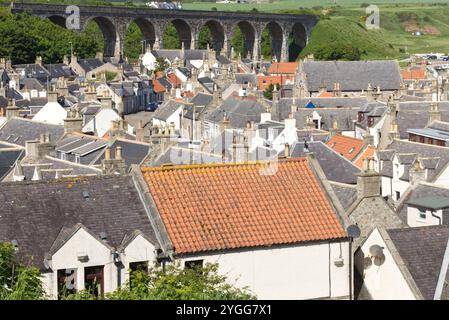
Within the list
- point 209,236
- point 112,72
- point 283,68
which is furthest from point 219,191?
point 283,68

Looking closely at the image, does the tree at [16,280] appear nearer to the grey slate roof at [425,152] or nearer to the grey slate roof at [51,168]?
the grey slate roof at [51,168]

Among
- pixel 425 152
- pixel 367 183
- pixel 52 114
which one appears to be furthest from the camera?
pixel 52 114

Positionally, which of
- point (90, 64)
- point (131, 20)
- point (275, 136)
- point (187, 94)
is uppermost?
point (131, 20)

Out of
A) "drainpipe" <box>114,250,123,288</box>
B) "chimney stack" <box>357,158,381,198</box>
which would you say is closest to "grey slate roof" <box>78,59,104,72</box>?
"chimney stack" <box>357,158,381,198</box>

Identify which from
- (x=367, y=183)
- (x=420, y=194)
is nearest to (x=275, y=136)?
(x=420, y=194)

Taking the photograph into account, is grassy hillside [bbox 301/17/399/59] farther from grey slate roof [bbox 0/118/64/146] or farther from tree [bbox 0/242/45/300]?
tree [bbox 0/242/45/300]

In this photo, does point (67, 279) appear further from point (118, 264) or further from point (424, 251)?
point (424, 251)
